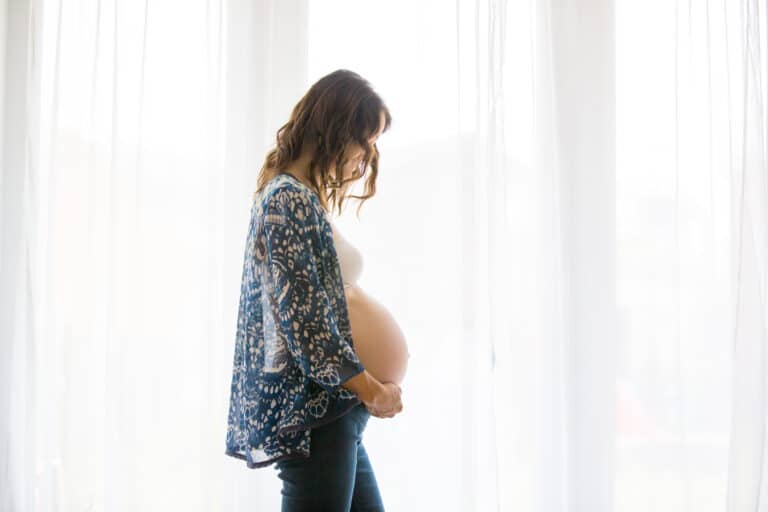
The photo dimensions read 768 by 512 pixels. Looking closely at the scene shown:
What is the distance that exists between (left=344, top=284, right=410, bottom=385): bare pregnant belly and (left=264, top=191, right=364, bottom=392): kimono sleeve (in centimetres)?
12

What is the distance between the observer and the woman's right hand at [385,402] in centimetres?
107

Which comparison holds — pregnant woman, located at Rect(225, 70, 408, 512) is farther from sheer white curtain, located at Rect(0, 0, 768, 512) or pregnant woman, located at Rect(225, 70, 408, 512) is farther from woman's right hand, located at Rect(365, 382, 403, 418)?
sheer white curtain, located at Rect(0, 0, 768, 512)

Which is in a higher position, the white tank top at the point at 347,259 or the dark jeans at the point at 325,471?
the white tank top at the point at 347,259

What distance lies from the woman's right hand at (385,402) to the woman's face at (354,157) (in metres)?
0.38

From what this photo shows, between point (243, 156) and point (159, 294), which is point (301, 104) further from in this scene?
point (159, 294)

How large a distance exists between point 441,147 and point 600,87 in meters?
0.40

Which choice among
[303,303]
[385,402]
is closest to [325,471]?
[385,402]

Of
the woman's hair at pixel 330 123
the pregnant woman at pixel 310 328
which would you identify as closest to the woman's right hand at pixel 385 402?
the pregnant woman at pixel 310 328

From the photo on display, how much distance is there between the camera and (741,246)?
1.52 m

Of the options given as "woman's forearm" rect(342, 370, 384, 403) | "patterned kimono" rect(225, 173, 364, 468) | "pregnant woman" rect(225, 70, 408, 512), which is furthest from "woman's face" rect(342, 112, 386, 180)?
"woman's forearm" rect(342, 370, 384, 403)

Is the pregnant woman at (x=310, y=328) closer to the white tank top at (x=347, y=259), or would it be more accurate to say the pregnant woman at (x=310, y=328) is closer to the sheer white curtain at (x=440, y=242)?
the white tank top at (x=347, y=259)

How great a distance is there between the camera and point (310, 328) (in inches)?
40.3

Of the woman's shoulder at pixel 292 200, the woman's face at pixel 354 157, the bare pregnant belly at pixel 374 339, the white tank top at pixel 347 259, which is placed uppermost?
the woman's face at pixel 354 157

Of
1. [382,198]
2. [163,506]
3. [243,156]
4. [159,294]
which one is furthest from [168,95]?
[163,506]
